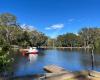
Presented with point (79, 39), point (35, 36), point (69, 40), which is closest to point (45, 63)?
point (35, 36)

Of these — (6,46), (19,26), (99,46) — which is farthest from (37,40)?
(6,46)

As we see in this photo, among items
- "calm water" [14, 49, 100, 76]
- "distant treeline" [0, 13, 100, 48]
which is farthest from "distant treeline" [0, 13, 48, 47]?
"calm water" [14, 49, 100, 76]

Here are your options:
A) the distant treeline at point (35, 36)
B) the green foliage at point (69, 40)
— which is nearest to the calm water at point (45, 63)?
the distant treeline at point (35, 36)

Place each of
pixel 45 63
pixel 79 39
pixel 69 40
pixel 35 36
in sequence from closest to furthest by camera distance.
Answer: pixel 45 63
pixel 35 36
pixel 79 39
pixel 69 40

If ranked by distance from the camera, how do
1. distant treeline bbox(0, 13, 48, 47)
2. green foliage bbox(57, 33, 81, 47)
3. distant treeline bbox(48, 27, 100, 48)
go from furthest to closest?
1. green foliage bbox(57, 33, 81, 47)
2. distant treeline bbox(48, 27, 100, 48)
3. distant treeline bbox(0, 13, 48, 47)

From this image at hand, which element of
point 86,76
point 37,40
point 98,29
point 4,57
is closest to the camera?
point 86,76

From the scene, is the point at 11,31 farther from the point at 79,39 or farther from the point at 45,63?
the point at 79,39

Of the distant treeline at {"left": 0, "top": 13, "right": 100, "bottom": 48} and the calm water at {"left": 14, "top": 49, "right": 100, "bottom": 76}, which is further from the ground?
the distant treeline at {"left": 0, "top": 13, "right": 100, "bottom": 48}

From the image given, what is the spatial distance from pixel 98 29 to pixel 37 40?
140 feet

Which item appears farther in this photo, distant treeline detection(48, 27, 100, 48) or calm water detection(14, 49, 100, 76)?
distant treeline detection(48, 27, 100, 48)

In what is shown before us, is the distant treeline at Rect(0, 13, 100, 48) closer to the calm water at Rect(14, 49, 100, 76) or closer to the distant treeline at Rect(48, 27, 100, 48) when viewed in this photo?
the distant treeline at Rect(48, 27, 100, 48)

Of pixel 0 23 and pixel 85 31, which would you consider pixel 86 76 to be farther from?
pixel 85 31

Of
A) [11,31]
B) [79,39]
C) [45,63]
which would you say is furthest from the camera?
[79,39]

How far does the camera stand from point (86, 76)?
23.6m
